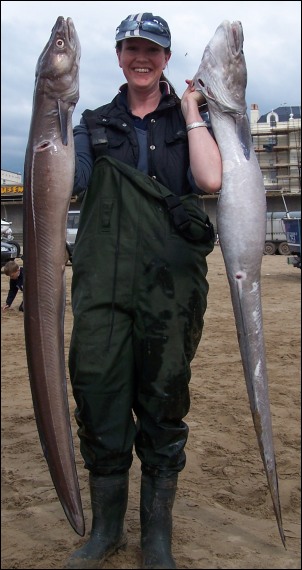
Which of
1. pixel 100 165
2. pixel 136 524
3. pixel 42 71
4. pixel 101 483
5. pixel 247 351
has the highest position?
pixel 42 71

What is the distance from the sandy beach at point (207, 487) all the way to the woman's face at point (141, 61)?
2.28 meters

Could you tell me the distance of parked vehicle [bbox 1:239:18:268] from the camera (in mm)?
17188

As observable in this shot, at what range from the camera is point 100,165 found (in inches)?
114

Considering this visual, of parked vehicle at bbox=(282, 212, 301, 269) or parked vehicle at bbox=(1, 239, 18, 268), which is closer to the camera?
parked vehicle at bbox=(282, 212, 301, 269)

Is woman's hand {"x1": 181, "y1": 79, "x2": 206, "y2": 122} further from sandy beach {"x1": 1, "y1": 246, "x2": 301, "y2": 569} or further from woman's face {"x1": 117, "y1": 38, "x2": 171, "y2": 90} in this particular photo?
sandy beach {"x1": 1, "y1": 246, "x2": 301, "y2": 569}

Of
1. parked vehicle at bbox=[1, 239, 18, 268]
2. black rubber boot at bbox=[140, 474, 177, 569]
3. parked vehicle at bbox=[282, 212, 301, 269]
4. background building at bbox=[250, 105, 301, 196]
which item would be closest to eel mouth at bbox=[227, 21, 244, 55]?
black rubber boot at bbox=[140, 474, 177, 569]

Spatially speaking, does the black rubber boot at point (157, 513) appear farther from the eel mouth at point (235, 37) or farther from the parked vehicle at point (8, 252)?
the parked vehicle at point (8, 252)

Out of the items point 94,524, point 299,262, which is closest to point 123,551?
point 94,524

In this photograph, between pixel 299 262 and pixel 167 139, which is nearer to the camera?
pixel 167 139

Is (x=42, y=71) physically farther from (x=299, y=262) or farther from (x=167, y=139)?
(x=299, y=262)

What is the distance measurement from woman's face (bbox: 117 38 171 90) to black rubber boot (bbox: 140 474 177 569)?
1.88m

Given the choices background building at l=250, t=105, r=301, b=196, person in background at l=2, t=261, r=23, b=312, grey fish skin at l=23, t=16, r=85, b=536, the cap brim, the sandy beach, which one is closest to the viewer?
grey fish skin at l=23, t=16, r=85, b=536

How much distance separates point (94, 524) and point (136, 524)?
471mm

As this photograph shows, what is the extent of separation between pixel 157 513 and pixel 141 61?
213cm
